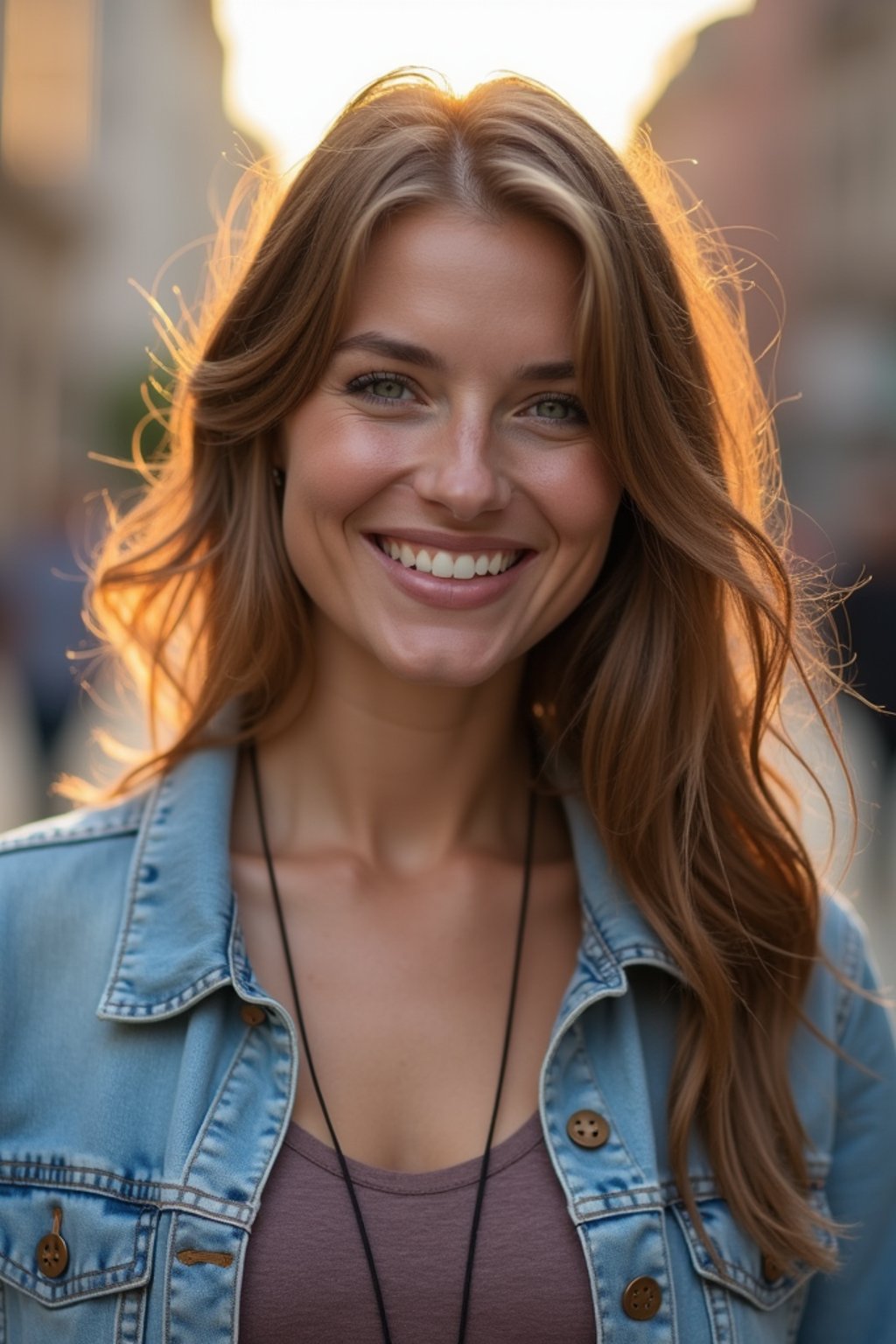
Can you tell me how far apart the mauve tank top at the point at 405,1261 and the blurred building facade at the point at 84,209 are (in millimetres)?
22819

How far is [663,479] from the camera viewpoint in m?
2.43

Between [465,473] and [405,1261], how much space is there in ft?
3.61

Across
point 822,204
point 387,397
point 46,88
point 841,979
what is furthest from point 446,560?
point 46,88

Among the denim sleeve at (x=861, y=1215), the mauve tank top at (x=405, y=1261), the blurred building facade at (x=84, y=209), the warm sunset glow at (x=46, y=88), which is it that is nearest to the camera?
the mauve tank top at (x=405, y=1261)

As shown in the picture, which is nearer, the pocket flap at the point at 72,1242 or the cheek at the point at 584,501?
the pocket flap at the point at 72,1242

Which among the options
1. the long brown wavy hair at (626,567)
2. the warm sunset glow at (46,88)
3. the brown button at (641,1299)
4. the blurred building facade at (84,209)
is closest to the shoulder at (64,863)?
the long brown wavy hair at (626,567)

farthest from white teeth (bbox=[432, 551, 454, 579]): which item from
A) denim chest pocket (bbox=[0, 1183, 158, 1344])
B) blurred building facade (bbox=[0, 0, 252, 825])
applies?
blurred building facade (bbox=[0, 0, 252, 825])

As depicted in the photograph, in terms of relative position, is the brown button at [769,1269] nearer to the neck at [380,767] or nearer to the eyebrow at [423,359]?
the neck at [380,767]

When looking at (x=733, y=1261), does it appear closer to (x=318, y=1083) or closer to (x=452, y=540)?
(x=318, y=1083)

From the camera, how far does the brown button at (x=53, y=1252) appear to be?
7.13 ft

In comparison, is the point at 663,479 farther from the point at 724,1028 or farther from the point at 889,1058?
the point at 889,1058

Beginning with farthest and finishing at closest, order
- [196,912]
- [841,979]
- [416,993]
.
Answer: [841,979] → [416,993] → [196,912]

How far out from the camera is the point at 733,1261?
235 cm

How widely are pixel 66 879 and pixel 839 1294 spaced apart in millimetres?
1417
